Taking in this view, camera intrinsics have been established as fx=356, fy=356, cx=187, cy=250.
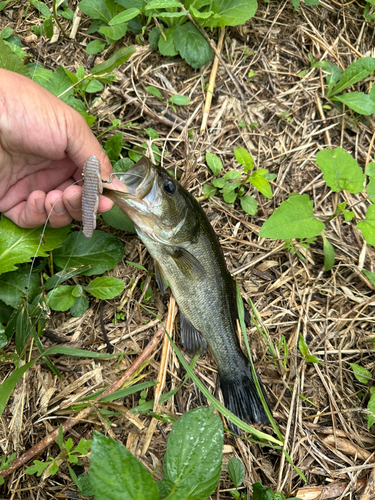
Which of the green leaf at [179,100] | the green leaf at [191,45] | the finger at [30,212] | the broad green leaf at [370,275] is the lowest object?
the broad green leaf at [370,275]

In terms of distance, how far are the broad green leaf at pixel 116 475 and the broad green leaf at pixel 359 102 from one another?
3991 mm

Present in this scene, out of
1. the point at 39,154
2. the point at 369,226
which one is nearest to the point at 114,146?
the point at 39,154

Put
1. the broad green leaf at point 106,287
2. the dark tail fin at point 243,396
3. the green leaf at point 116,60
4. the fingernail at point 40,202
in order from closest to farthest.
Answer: the fingernail at point 40,202 < the green leaf at point 116,60 < the broad green leaf at point 106,287 < the dark tail fin at point 243,396

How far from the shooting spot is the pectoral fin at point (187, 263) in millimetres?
3168

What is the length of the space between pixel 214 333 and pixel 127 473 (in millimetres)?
1515

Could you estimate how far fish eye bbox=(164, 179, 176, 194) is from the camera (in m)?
2.94

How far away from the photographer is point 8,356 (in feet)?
9.40

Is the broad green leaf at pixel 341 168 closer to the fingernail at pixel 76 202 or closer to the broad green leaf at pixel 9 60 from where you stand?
the fingernail at pixel 76 202

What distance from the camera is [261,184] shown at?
3432 mm

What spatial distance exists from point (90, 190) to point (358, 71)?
3330 millimetres

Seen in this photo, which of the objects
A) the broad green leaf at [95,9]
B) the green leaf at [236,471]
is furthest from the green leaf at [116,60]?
the green leaf at [236,471]

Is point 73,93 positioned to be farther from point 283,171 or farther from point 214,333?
point 214,333

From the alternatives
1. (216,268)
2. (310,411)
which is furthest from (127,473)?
(310,411)

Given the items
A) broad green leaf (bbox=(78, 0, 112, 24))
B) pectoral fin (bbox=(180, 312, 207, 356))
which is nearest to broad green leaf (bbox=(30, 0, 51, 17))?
broad green leaf (bbox=(78, 0, 112, 24))
